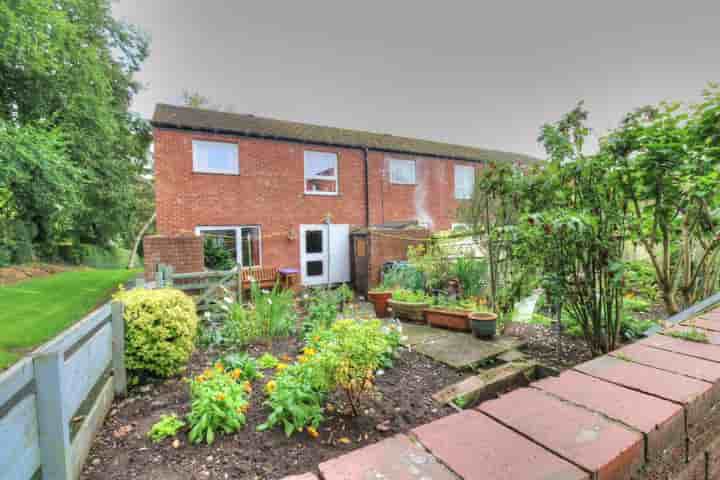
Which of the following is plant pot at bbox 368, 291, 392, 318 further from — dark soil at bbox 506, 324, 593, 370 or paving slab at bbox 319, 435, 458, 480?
paving slab at bbox 319, 435, 458, 480

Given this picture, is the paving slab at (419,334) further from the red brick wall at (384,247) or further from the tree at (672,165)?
the red brick wall at (384,247)

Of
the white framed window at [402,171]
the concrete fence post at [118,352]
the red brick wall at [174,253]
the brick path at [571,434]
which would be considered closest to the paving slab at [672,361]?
the brick path at [571,434]

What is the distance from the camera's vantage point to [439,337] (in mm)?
3711

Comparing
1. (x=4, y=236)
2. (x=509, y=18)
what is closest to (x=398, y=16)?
(x=509, y=18)

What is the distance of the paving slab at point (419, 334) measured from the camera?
3490 millimetres

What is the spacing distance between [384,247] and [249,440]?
301 inches

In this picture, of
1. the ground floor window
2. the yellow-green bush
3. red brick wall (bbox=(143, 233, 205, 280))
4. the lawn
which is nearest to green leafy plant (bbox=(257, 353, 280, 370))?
the yellow-green bush

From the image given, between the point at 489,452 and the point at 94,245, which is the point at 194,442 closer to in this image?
the point at 489,452

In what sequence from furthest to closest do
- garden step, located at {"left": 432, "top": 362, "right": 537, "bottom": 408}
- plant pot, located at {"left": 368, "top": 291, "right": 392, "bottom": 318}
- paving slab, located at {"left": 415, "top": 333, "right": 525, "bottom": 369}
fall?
plant pot, located at {"left": 368, "top": 291, "right": 392, "bottom": 318}, paving slab, located at {"left": 415, "top": 333, "right": 525, "bottom": 369}, garden step, located at {"left": 432, "top": 362, "right": 537, "bottom": 408}

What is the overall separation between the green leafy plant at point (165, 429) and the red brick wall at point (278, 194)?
7.56m

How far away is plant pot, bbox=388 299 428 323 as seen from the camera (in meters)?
4.61

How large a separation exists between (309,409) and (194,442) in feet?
2.22

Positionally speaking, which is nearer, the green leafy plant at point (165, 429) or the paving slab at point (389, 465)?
the paving slab at point (389, 465)

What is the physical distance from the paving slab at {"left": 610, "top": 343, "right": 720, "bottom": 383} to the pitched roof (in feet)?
29.9
